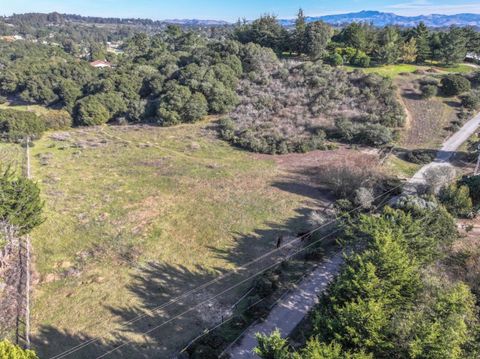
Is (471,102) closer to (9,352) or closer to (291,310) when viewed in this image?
(291,310)

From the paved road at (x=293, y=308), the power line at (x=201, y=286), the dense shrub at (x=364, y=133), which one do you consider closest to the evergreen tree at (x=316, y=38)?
the dense shrub at (x=364, y=133)

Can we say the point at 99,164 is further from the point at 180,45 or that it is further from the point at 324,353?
A: the point at 180,45

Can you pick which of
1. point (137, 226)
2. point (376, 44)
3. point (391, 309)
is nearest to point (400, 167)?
point (391, 309)

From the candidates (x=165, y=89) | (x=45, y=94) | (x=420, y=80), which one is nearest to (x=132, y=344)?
(x=165, y=89)

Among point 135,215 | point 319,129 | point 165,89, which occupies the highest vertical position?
point 165,89

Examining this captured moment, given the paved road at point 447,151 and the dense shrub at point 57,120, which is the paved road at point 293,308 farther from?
the dense shrub at point 57,120
